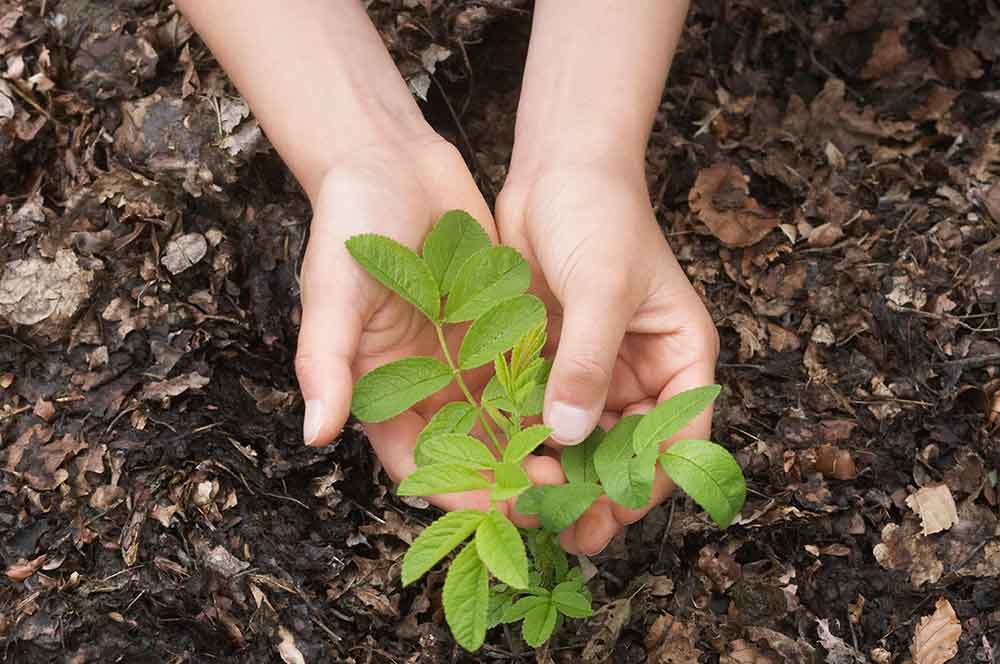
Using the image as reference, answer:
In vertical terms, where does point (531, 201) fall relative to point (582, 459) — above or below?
above

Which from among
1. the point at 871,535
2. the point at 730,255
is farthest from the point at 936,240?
the point at 871,535

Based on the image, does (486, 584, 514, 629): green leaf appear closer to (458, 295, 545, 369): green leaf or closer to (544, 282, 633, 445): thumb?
(544, 282, 633, 445): thumb

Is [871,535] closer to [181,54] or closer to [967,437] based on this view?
[967,437]

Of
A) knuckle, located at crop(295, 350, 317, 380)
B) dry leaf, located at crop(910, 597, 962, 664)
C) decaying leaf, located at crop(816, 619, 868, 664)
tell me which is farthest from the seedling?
dry leaf, located at crop(910, 597, 962, 664)

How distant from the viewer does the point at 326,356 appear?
6.03 ft

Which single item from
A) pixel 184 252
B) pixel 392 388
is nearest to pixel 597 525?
pixel 392 388

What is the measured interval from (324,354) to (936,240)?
192cm

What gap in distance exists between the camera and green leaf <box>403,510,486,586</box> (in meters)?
1.52

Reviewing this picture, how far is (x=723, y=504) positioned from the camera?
63.4 inches

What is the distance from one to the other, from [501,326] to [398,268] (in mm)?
255

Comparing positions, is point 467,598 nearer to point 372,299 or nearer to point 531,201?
point 372,299

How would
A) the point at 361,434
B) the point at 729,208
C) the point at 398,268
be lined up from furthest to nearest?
the point at 729,208 < the point at 361,434 < the point at 398,268

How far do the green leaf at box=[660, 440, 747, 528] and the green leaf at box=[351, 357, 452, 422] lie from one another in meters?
0.50

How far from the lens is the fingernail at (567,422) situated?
5.89ft
